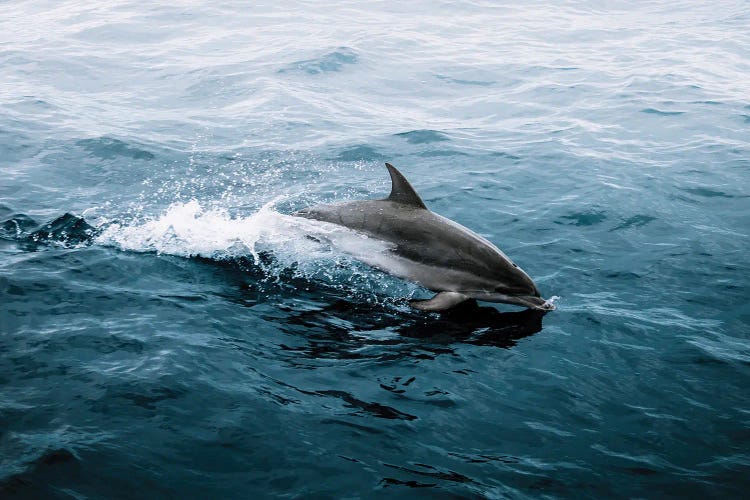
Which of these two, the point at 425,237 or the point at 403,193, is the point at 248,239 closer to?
the point at 403,193

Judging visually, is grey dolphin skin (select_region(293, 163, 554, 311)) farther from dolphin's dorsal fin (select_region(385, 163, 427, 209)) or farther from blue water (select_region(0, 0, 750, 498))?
blue water (select_region(0, 0, 750, 498))

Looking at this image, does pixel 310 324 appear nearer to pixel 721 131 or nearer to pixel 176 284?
pixel 176 284

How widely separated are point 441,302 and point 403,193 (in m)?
1.64

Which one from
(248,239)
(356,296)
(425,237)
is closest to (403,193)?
(425,237)

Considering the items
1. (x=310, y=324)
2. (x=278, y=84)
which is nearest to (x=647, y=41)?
(x=278, y=84)

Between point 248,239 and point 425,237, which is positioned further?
point 248,239

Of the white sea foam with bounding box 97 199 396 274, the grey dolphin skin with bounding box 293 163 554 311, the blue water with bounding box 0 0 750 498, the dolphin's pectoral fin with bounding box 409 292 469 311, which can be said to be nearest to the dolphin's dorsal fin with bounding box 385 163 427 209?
the grey dolphin skin with bounding box 293 163 554 311

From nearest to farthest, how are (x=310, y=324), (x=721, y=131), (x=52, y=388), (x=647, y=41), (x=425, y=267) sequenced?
(x=52, y=388)
(x=310, y=324)
(x=425, y=267)
(x=721, y=131)
(x=647, y=41)

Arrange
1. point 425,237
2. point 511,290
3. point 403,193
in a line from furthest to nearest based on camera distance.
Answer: point 403,193 → point 425,237 → point 511,290

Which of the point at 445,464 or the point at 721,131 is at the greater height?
the point at 721,131

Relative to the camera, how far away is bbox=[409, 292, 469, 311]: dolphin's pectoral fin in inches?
336

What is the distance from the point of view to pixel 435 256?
30.2ft

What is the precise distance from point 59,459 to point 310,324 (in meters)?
3.25

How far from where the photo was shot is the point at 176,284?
931 centimetres
